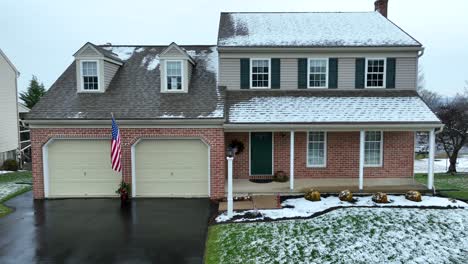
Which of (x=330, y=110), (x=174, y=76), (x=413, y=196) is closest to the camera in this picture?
(x=413, y=196)

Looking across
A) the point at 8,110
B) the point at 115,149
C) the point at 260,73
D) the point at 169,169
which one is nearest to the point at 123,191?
the point at 115,149

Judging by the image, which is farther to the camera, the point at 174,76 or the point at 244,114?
the point at 174,76

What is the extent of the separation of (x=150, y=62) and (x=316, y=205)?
10.1 meters

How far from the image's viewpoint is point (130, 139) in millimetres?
13242

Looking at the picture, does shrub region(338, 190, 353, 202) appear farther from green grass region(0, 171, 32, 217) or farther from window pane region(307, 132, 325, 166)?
green grass region(0, 171, 32, 217)

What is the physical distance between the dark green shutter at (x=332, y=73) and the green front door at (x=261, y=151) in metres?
3.52

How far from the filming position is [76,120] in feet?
43.0

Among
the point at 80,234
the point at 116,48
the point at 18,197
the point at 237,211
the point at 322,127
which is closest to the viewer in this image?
the point at 80,234

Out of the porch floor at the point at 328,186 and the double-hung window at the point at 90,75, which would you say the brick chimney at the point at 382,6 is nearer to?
the porch floor at the point at 328,186

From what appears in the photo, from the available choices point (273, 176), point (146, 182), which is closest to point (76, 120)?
point (146, 182)

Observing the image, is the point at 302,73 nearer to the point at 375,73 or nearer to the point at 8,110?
the point at 375,73

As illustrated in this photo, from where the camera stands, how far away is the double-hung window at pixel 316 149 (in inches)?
580

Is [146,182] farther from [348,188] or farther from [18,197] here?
[348,188]

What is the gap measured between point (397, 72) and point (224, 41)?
7.61 m
